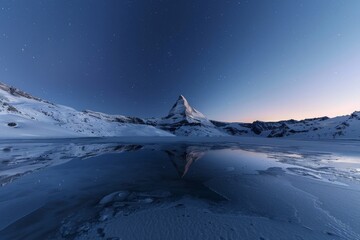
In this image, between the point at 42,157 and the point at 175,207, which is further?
the point at 42,157

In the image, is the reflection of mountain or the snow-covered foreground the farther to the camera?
the reflection of mountain

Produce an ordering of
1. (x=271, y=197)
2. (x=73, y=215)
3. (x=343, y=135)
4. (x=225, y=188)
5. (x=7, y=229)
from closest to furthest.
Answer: (x=7, y=229) < (x=73, y=215) < (x=271, y=197) < (x=225, y=188) < (x=343, y=135)

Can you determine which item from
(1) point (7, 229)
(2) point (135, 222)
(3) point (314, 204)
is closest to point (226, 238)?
(2) point (135, 222)

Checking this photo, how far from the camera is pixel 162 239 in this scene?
328 cm

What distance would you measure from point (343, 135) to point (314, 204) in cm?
23562

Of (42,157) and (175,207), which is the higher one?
(42,157)

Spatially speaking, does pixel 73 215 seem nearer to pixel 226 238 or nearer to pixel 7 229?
pixel 7 229

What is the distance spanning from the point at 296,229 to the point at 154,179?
5.26m

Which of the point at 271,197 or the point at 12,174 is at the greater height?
the point at 12,174

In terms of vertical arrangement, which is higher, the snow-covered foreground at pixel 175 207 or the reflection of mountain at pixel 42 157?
the reflection of mountain at pixel 42 157

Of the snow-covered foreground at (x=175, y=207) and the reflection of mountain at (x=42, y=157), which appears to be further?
the reflection of mountain at (x=42, y=157)

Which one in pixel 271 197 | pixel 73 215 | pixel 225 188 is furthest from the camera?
pixel 225 188

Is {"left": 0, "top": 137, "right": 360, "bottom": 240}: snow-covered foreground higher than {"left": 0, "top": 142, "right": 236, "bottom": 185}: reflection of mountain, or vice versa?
{"left": 0, "top": 142, "right": 236, "bottom": 185}: reflection of mountain

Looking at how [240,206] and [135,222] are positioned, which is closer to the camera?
[135,222]
